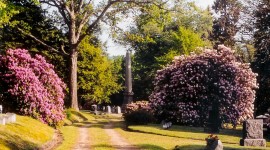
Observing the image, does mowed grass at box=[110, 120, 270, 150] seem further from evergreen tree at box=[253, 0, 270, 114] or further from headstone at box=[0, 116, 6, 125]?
evergreen tree at box=[253, 0, 270, 114]

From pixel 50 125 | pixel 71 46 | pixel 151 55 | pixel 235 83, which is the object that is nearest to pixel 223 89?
pixel 235 83

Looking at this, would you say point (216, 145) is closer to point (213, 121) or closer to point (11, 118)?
point (11, 118)

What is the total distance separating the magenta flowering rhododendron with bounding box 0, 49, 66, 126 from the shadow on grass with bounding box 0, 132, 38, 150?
768 centimetres

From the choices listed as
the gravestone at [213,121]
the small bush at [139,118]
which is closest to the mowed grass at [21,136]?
the small bush at [139,118]

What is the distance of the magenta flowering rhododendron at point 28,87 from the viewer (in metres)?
24.6

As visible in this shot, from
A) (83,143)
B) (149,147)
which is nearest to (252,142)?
(149,147)

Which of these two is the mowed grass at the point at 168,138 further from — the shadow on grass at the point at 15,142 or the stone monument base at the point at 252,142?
the shadow on grass at the point at 15,142

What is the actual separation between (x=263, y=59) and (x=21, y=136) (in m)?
27.4

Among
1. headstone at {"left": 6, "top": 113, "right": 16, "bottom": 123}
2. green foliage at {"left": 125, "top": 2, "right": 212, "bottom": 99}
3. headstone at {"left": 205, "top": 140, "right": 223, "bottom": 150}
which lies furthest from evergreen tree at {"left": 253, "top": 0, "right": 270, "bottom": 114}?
headstone at {"left": 6, "top": 113, "right": 16, "bottom": 123}

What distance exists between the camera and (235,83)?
32.0 meters

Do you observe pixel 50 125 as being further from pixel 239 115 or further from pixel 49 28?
pixel 49 28

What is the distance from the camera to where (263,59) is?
38.0 m

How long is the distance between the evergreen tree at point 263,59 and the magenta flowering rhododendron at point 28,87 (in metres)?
19.8

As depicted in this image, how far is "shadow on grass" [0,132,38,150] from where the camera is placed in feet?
50.6
